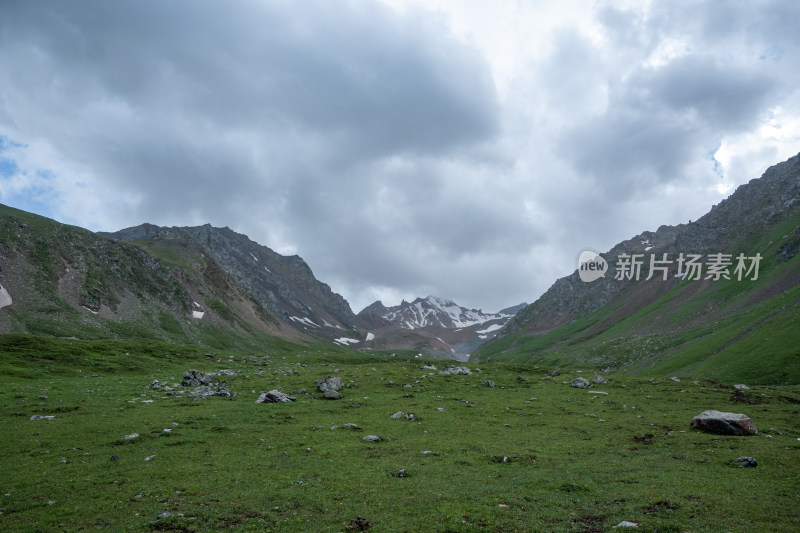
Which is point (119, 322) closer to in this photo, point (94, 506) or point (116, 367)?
point (116, 367)

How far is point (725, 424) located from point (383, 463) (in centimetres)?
2865

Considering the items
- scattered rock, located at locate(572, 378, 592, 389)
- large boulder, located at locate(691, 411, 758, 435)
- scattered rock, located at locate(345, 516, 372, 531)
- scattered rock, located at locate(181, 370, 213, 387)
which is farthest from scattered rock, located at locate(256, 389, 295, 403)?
scattered rock, located at locate(572, 378, 592, 389)

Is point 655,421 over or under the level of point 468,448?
over

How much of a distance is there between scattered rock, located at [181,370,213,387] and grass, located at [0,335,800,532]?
9.75 feet

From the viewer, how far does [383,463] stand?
24891mm

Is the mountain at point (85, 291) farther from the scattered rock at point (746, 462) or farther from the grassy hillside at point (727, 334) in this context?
the grassy hillside at point (727, 334)

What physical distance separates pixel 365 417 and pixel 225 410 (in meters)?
13.5

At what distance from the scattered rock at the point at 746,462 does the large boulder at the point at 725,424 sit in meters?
9.68

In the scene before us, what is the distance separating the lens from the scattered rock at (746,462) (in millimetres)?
23453

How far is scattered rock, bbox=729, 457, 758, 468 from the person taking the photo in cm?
2345

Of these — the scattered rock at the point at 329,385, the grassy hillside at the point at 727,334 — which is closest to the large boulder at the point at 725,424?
the scattered rock at the point at 329,385

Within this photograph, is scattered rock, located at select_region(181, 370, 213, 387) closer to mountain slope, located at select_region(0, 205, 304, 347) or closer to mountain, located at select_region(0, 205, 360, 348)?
mountain slope, located at select_region(0, 205, 304, 347)

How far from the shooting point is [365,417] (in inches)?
1545

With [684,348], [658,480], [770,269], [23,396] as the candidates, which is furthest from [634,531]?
[770,269]
